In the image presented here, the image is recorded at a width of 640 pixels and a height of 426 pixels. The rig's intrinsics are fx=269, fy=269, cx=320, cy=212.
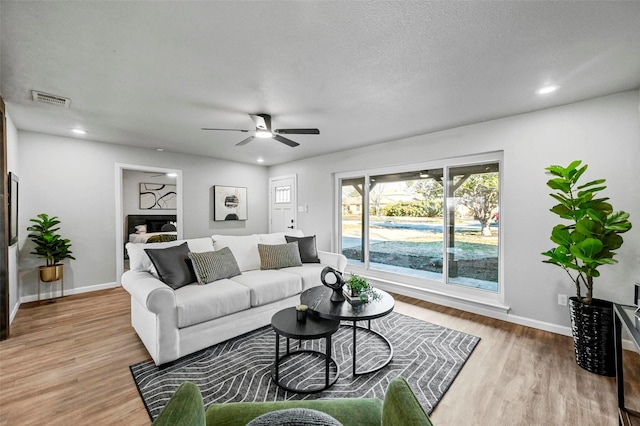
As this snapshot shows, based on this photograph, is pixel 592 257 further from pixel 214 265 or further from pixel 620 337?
pixel 214 265

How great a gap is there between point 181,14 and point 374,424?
7.29 ft

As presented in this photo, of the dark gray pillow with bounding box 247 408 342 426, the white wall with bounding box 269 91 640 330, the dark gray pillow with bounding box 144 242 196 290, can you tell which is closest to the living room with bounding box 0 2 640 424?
the white wall with bounding box 269 91 640 330

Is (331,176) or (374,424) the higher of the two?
(331,176)

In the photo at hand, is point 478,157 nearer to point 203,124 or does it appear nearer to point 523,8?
point 523,8

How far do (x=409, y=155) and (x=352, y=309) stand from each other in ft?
8.97

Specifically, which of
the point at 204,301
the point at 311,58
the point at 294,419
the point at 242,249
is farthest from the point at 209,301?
the point at 311,58

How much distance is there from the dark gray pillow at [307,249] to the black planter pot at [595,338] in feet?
9.08

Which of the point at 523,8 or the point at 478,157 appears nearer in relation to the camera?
the point at 523,8

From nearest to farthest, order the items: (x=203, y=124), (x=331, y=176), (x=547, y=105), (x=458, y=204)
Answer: (x=547, y=105)
(x=203, y=124)
(x=458, y=204)
(x=331, y=176)

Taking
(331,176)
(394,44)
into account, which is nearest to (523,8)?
(394,44)

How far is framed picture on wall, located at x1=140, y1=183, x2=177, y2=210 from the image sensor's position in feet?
23.7

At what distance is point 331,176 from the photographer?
204 inches

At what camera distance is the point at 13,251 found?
10.9 ft

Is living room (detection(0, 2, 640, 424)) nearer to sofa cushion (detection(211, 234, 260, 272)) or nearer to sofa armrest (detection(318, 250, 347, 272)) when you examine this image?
sofa armrest (detection(318, 250, 347, 272))
